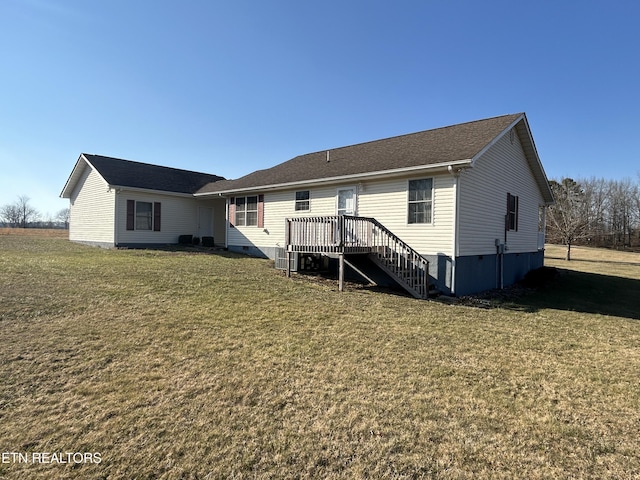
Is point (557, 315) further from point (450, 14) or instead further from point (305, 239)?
point (450, 14)

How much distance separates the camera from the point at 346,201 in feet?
40.2

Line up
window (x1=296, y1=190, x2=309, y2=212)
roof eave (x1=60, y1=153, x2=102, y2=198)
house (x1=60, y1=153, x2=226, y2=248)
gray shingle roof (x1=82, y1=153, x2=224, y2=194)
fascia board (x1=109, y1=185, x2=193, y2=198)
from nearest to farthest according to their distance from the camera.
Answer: window (x1=296, y1=190, x2=309, y2=212) < fascia board (x1=109, y1=185, x2=193, y2=198) < house (x1=60, y1=153, x2=226, y2=248) < gray shingle roof (x1=82, y1=153, x2=224, y2=194) < roof eave (x1=60, y1=153, x2=102, y2=198)

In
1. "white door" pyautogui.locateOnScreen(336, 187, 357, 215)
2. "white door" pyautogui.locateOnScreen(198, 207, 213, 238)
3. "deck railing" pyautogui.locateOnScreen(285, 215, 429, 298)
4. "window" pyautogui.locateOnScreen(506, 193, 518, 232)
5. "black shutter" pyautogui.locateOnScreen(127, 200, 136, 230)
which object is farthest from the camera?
"white door" pyautogui.locateOnScreen(198, 207, 213, 238)

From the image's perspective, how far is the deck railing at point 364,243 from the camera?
9500mm

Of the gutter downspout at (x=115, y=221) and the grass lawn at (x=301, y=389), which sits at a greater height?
the gutter downspout at (x=115, y=221)

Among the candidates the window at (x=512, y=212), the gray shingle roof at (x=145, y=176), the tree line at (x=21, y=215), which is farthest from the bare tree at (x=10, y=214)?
the window at (x=512, y=212)

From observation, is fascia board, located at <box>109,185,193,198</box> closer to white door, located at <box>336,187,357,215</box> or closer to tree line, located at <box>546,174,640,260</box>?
white door, located at <box>336,187,357,215</box>

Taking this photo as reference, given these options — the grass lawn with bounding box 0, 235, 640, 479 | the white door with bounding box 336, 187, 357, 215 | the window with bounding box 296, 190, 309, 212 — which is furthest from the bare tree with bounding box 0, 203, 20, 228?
the white door with bounding box 336, 187, 357, 215

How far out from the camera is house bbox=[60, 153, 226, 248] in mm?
16128

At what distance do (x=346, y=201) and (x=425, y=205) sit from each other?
119 inches

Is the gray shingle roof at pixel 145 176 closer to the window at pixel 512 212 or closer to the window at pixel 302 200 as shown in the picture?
the window at pixel 302 200

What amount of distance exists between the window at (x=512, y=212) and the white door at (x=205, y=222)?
15.1 m

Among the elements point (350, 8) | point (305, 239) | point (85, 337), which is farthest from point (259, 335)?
point (350, 8)

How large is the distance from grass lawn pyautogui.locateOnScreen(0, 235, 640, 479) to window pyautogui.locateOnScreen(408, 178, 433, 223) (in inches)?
140
